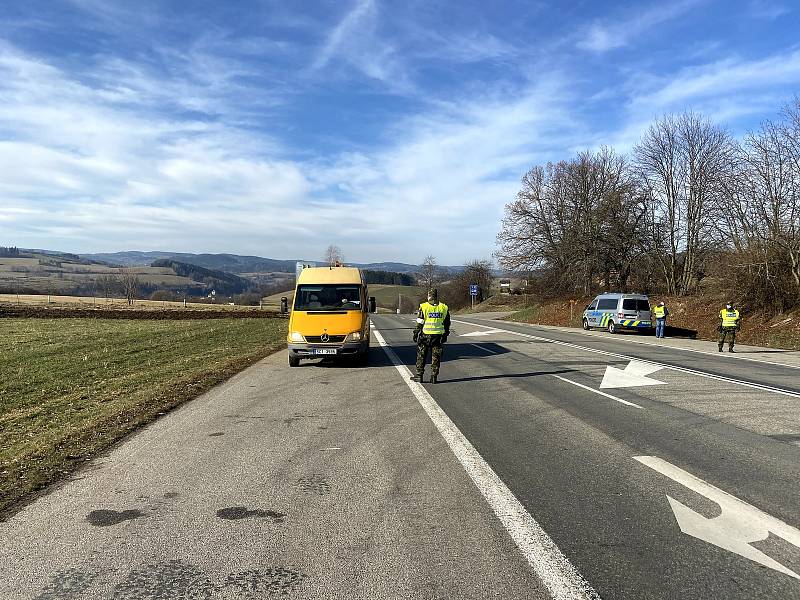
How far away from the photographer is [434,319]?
37.6ft

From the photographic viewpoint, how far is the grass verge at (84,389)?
6.06 metres

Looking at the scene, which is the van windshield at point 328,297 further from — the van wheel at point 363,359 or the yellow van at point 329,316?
the van wheel at point 363,359

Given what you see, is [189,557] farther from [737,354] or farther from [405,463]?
[737,354]

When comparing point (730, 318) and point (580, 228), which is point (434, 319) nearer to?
point (730, 318)

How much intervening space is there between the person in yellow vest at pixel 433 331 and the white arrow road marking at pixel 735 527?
22.1 feet

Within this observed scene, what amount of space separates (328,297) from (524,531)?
10.9 metres

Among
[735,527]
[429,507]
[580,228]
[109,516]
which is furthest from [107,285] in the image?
[735,527]

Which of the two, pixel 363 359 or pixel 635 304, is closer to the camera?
pixel 363 359

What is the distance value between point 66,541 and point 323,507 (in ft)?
5.89

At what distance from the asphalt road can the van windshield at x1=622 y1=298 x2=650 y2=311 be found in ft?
70.6

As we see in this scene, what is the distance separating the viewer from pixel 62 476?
5.46 metres

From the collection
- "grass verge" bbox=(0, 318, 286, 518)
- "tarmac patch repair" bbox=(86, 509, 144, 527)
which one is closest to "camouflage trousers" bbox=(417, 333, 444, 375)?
"grass verge" bbox=(0, 318, 286, 518)

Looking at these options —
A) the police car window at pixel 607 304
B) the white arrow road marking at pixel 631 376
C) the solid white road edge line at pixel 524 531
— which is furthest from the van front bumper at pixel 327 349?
the police car window at pixel 607 304

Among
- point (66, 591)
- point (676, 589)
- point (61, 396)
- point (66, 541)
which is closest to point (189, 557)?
point (66, 591)
